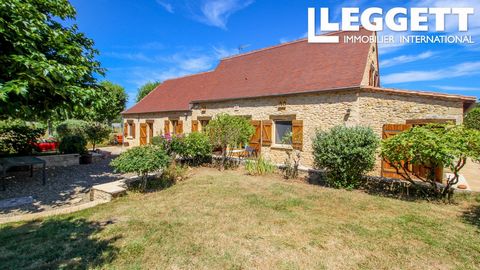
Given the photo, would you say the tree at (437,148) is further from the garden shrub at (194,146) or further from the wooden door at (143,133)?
the wooden door at (143,133)

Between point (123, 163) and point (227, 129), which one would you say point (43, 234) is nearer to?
point (123, 163)

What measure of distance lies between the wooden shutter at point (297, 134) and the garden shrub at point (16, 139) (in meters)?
12.0

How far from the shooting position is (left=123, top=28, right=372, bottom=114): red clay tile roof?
1083cm

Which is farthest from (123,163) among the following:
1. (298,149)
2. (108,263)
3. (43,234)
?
(298,149)

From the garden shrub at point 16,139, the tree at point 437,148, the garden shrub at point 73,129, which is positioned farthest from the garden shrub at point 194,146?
the garden shrub at point 73,129

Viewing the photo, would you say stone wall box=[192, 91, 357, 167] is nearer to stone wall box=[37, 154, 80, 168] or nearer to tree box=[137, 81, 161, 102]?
stone wall box=[37, 154, 80, 168]

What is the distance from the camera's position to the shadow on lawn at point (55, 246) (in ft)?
10.3

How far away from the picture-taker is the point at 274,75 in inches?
531

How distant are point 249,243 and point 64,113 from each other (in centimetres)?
538

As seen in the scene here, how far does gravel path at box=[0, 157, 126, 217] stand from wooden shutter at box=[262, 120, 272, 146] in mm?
6628

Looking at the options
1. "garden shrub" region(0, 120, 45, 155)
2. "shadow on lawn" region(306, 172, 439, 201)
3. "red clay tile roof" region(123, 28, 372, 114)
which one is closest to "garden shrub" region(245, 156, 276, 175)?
"shadow on lawn" region(306, 172, 439, 201)

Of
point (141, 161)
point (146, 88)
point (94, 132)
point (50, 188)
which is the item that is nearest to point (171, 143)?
point (141, 161)

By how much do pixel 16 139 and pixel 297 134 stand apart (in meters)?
12.6

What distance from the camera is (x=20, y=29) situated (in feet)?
16.0
